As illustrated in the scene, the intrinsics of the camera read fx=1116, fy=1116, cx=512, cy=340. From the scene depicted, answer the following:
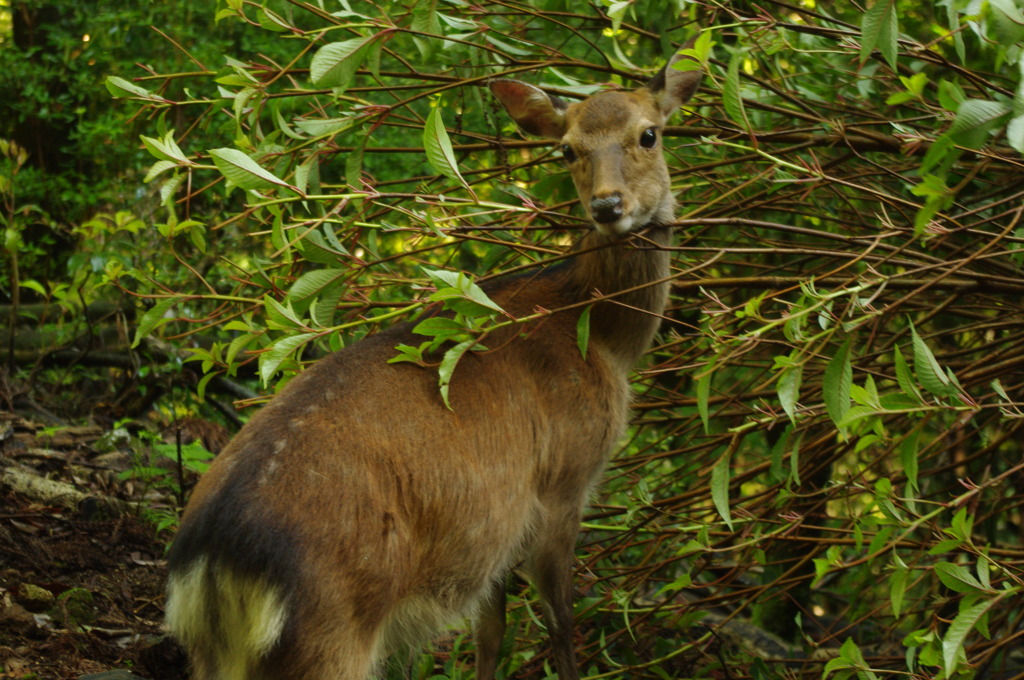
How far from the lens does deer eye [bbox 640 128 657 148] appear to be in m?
4.57

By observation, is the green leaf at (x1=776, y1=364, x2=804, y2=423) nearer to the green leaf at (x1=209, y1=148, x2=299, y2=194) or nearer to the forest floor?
the green leaf at (x1=209, y1=148, x2=299, y2=194)

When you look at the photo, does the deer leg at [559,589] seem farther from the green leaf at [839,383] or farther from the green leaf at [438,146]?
the green leaf at [438,146]

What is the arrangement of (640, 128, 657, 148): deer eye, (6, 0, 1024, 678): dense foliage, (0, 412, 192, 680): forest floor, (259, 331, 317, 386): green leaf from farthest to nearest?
1. (640, 128, 657, 148): deer eye
2. (0, 412, 192, 680): forest floor
3. (259, 331, 317, 386): green leaf
4. (6, 0, 1024, 678): dense foliage

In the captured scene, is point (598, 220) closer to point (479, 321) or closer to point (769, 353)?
point (479, 321)

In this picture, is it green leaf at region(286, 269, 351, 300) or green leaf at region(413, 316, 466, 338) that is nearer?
green leaf at region(413, 316, 466, 338)

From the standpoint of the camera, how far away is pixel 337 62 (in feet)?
12.3

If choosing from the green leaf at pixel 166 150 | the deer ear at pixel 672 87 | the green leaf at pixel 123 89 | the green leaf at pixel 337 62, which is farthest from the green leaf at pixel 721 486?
the green leaf at pixel 123 89

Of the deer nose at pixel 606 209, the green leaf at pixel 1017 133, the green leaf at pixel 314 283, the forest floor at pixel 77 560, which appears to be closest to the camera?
the green leaf at pixel 1017 133

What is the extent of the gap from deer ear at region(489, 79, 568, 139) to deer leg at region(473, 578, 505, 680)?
1.98m

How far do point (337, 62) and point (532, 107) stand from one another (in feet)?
4.09

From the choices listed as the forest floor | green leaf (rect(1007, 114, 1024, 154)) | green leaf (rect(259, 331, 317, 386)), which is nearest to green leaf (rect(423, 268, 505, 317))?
green leaf (rect(259, 331, 317, 386))

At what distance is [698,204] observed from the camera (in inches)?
222

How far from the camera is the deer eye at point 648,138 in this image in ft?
15.0

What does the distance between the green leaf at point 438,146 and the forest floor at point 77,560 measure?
2.20m
